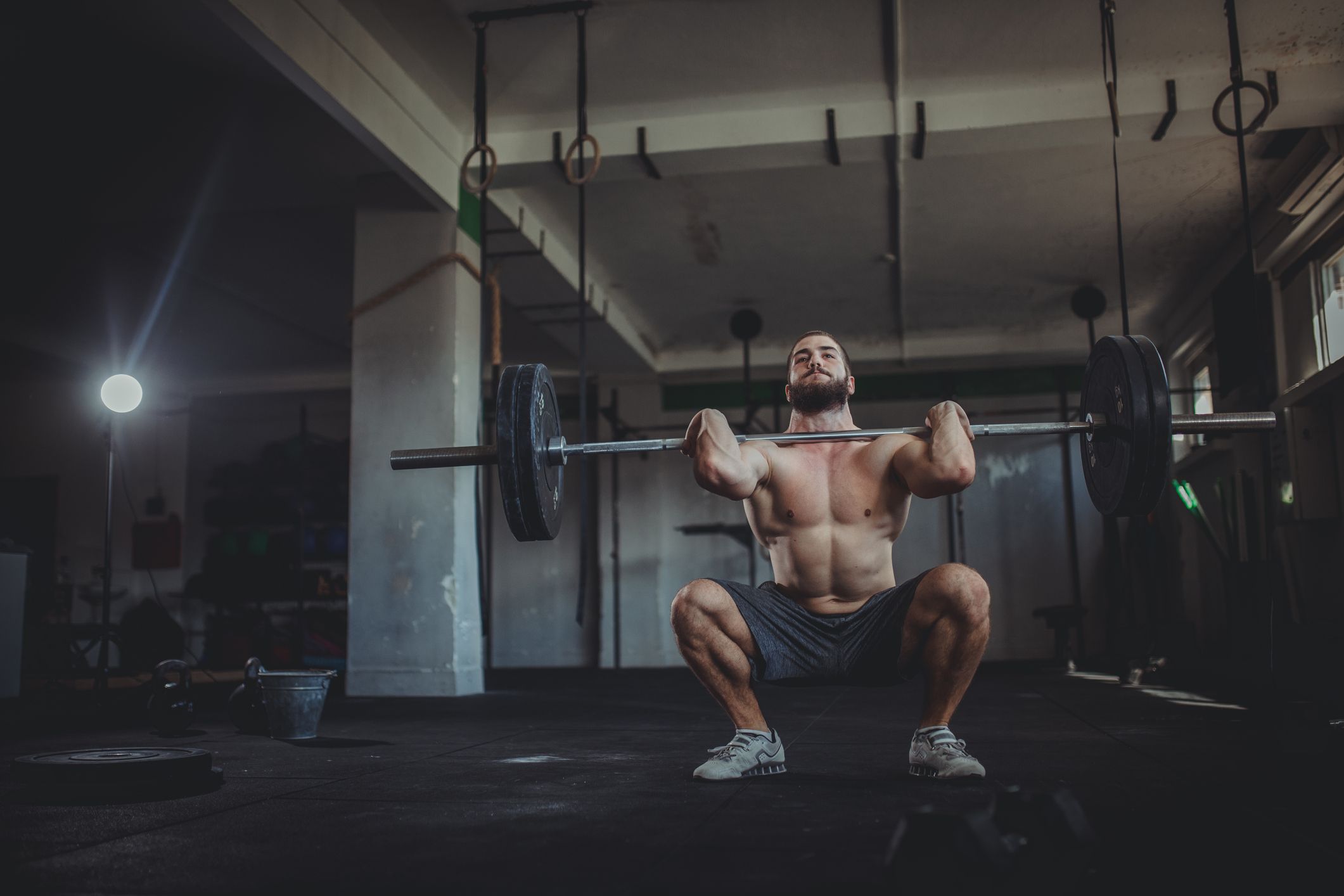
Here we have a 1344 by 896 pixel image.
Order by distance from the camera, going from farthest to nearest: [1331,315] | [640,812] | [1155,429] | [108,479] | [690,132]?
[1331,315] → [690,132] → [108,479] → [1155,429] → [640,812]

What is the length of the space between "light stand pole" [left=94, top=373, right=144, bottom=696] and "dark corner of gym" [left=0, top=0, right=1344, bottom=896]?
34mm

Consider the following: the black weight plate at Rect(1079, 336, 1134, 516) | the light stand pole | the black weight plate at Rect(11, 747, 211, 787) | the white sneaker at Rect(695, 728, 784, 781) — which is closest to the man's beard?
the black weight plate at Rect(1079, 336, 1134, 516)

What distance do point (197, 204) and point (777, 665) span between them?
4.48 metres

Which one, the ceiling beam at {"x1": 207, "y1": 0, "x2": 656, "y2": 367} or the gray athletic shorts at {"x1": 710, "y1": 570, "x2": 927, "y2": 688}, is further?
the ceiling beam at {"x1": 207, "y1": 0, "x2": 656, "y2": 367}

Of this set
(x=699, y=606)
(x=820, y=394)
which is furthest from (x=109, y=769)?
(x=820, y=394)

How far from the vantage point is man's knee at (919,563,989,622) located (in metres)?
2.18

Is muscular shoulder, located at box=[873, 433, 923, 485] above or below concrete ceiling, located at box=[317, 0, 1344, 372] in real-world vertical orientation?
below

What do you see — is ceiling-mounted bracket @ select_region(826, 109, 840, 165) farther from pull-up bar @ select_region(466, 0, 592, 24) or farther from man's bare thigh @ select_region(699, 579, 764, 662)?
man's bare thigh @ select_region(699, 579, 764, 662)

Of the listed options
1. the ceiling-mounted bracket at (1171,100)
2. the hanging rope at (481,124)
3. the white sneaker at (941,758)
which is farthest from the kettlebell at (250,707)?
the ceiling-mounted bracket at (1171,100)

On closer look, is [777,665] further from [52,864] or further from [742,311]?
[742,311]

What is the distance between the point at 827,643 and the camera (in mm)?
2311

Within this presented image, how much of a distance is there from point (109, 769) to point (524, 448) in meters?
1.09

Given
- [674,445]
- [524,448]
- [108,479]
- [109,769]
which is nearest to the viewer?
[109,769]

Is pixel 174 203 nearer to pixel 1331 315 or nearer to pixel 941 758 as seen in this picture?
pixel 941 758
